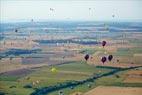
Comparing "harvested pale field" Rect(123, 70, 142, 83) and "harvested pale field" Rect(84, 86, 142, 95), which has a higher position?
"harvested pale field" Rect(123, 70, 142, 83)

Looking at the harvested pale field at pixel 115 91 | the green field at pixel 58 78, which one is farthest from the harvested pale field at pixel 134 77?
the harvested pale field at pixel 115 91

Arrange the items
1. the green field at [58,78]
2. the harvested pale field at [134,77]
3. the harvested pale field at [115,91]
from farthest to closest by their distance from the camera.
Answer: the harvested pale field at [134,77]
the green field at [58,78]
the harvested pale field at [115,91]

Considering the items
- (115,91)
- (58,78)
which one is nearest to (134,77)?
(115,91)

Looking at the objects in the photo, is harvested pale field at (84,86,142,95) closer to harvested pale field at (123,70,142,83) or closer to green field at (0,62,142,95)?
green field at (0,62,142,95)

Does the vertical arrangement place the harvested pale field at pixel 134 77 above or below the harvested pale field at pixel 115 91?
above

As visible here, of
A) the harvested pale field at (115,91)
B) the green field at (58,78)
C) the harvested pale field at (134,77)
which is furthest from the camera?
the harvested pale field at (134,77)

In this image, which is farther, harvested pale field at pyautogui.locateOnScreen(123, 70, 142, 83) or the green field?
harvested pale field at pyautogui.locateOnScreen(123, 70, 142, 83)

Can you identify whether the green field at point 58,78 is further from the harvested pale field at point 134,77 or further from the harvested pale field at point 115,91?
the harvested pale field at point 115,91

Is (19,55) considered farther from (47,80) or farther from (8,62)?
(47,80)

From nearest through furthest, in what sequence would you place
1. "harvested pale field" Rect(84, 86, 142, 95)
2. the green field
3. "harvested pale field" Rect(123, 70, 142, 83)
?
"harvested pale field" Rect(84, 86, 142, 95) → the green field → "harvested pale field" Rect(123, 70, 142, 83)

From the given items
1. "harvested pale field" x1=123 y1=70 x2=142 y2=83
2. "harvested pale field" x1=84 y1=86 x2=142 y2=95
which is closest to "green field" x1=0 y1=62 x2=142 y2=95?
"harvested pale field" x1=123 y1=70 x2=142 y2=83
